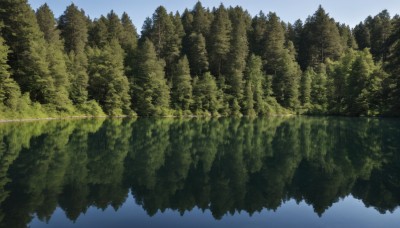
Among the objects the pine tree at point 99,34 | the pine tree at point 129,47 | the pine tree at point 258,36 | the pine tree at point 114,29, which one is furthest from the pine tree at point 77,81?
the pine tree at point 258,36

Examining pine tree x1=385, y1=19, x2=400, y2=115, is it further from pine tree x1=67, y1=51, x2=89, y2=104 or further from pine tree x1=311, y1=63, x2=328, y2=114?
pine tree x1=67, y1=51, x2=89, y2=104

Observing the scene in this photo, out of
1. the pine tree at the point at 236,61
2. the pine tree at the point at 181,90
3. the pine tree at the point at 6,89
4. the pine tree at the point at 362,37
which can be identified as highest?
the pine tree at the point at 362,37

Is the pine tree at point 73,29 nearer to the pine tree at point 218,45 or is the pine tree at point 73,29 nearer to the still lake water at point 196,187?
the pine tree at point 218,45

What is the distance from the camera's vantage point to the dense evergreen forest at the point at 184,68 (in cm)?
4684

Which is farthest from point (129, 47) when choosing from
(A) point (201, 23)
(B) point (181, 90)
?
(A) point (201, 23)

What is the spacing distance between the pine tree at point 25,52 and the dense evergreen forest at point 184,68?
0.12 meters

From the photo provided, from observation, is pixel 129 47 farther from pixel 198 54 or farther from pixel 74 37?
pixel 198 54

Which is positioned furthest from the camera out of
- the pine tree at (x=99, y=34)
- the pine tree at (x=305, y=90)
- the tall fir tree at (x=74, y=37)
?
the pine tree at (x=305, y=90)

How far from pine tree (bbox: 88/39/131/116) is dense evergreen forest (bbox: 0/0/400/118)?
0.16m

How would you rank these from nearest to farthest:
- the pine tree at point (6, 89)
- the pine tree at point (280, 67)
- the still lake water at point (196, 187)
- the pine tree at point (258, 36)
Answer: the still lake water at point (196, 187), the pine tree at point (6, 89), the pine tree at point (280, 67), the pine tree at point (258, 36)

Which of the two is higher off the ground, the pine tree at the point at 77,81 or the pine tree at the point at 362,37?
the pine tree at the point at 362,37

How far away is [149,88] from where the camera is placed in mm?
63312

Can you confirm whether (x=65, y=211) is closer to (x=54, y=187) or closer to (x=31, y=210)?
(x=31, y=210)

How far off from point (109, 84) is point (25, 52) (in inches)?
601
